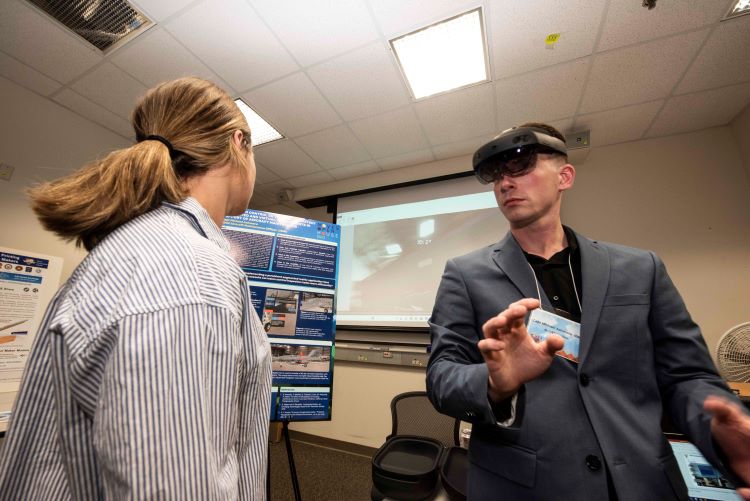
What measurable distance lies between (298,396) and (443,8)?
8.56ft

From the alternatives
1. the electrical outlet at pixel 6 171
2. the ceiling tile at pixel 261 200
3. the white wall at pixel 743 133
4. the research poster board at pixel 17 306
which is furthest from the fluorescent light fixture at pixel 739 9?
the electrical outlet at pixel 6 171

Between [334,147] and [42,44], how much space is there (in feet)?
7.94

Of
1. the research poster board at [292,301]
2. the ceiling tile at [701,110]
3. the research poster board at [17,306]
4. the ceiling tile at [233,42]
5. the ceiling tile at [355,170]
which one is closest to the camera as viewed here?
the research poster board at [292,301]

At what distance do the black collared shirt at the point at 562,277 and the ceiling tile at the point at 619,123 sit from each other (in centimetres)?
249

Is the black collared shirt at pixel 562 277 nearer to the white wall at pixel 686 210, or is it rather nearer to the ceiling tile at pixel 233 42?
the ceiling tile at pixel 233 42

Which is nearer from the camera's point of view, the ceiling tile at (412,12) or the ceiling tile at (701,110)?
the ceiling tile at (412,12)

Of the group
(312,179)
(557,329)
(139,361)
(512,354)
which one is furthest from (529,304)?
(312,179)

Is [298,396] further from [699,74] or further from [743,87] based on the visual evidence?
[743,87]

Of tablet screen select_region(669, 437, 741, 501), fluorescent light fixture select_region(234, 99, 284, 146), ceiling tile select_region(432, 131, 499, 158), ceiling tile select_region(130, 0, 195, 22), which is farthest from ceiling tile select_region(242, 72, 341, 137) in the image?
tablet screen select_region(669, 437, 741, 501)

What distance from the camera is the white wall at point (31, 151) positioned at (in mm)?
2631

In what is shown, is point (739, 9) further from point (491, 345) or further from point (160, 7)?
point (160, 7)

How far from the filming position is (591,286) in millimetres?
912

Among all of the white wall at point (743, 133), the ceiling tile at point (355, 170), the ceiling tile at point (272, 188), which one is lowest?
the white wall at point (743, 133)

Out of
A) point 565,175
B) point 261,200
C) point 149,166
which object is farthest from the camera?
point 261,200
